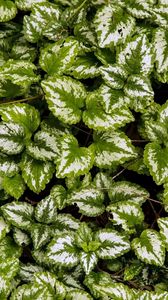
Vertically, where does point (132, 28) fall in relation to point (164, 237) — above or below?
above

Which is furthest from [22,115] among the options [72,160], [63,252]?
[63,252]

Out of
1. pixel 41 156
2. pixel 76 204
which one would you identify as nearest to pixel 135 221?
pixel 76 204

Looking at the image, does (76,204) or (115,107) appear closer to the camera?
(115,107)

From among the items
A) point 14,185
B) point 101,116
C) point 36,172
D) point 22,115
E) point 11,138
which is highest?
point 101,116

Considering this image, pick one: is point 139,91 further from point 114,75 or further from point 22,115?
point 22,115

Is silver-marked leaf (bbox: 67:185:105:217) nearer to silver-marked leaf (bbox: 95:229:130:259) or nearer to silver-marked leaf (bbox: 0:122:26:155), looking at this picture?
silver-marked leaf (bbox: 95:229:130:259)

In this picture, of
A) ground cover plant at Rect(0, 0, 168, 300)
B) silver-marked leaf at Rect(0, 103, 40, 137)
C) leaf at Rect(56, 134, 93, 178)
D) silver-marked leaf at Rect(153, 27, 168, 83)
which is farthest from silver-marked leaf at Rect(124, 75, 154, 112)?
silver-marked leaf at Rect(0, 103, 40, 137)

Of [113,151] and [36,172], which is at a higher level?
[113,151]

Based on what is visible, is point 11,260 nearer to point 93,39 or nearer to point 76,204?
point 76,204
